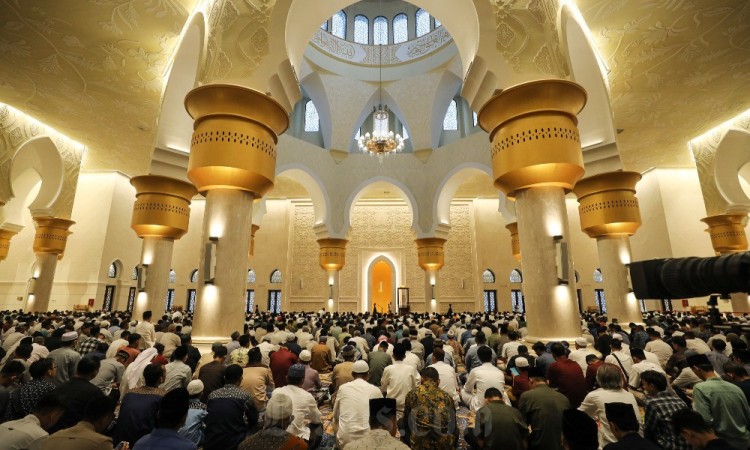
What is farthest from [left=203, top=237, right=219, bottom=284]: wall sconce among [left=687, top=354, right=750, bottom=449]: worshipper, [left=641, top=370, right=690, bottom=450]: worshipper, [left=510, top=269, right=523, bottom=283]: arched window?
[left=510, top=269, right=523, bottom=283]: arched window

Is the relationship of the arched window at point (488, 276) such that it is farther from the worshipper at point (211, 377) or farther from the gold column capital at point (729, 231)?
the worshipper at point (211, 377)

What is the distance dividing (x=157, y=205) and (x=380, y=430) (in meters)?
7.66

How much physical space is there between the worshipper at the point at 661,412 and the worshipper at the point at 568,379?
809 millimetres

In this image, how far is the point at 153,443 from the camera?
69.1 inches

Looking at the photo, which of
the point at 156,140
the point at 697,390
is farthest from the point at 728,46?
the point at 156,140

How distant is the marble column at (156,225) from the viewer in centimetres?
784

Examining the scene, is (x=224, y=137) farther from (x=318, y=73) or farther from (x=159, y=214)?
(x=318, y=73)

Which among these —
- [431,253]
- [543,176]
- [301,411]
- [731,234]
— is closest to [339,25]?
[431,253]

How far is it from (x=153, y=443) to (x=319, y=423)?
1289 millimetres

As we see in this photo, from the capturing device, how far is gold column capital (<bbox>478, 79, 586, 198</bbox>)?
486 centimetres

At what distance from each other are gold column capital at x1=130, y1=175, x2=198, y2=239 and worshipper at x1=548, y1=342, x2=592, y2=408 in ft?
23.5

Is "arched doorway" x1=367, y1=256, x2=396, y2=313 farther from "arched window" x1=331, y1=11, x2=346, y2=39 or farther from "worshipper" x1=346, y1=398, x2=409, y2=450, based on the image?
"worshipper" x1=346, y1=398, x2=409, y2=450

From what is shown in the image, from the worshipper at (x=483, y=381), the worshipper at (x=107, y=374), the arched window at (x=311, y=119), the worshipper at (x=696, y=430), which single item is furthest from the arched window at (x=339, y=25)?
the worshipper at (x=696, y=430)

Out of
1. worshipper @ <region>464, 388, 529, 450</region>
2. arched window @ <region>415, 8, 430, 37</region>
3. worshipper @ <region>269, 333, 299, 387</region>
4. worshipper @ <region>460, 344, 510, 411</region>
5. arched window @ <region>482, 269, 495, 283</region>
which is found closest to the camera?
worshipper @ <region>464, 388, 529, 450</region>
